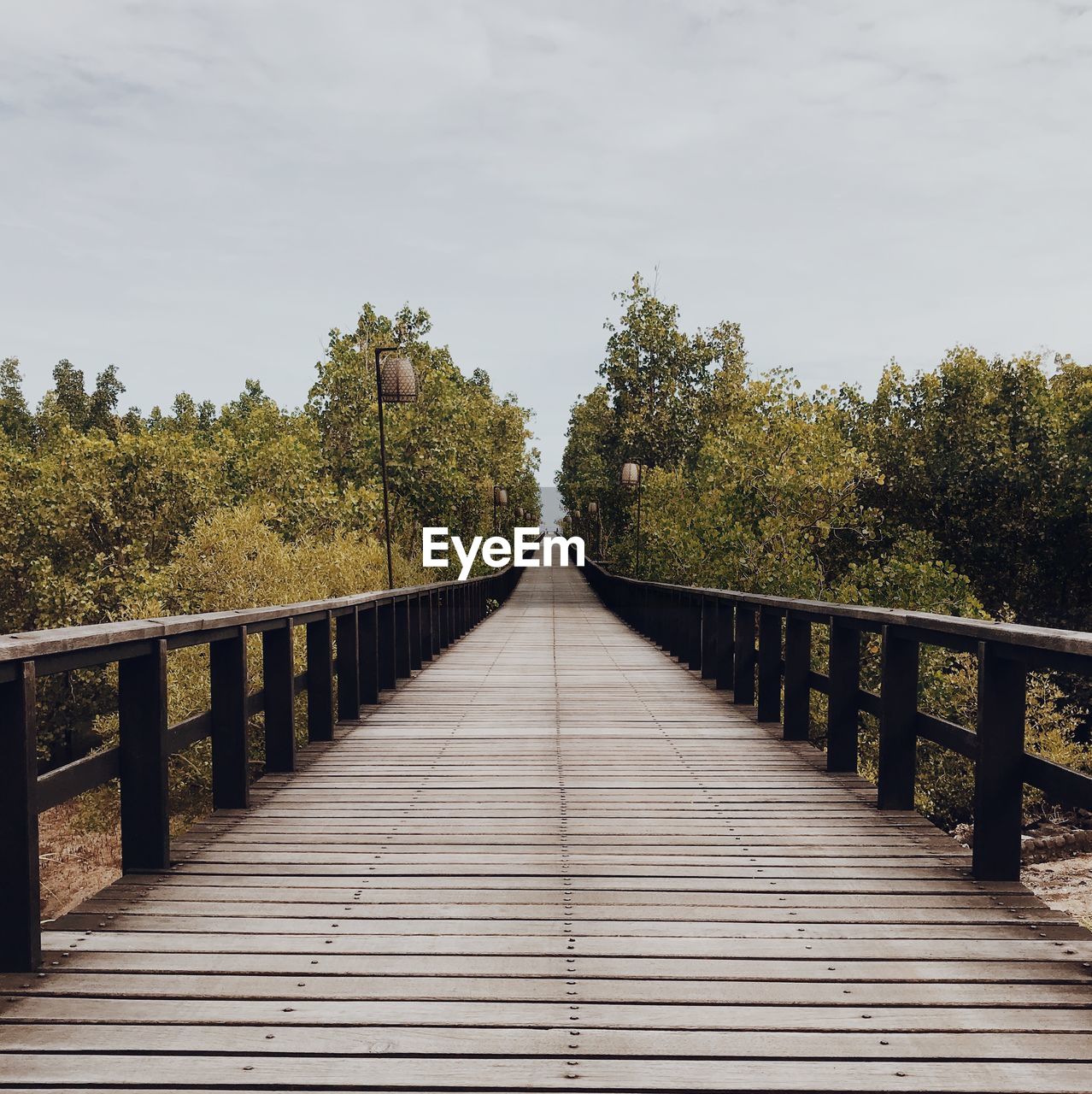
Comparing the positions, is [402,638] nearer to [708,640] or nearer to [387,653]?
[387,653]

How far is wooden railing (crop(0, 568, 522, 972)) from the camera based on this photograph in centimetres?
291

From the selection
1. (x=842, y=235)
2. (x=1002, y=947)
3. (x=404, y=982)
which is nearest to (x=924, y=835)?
(x=1002, y=947)

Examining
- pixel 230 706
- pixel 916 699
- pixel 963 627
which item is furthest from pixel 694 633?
pixel 963 627

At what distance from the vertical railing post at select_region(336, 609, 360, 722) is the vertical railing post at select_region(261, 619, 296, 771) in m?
1.76

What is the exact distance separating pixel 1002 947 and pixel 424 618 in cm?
1024

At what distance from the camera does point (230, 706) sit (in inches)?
187

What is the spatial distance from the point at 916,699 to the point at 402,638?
7022 millimetres

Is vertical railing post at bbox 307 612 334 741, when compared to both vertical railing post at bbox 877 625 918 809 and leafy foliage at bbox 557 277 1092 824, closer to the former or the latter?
vertical railing post at bbox 877 625 918 809

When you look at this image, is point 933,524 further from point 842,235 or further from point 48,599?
point 48,599

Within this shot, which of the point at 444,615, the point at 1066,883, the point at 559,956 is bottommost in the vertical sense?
the point at 1066,883

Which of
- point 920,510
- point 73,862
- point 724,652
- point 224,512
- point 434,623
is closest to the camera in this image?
point 724,652

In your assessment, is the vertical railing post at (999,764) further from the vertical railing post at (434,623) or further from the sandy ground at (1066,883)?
the sandy ground at (1066,883)

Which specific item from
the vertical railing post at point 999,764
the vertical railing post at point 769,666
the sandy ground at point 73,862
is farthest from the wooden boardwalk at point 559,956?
the sandy ground at point 73,862

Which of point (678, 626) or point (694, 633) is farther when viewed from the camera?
point (678, 626)
